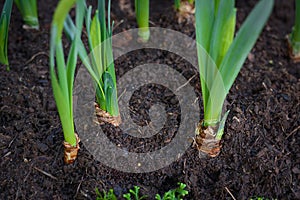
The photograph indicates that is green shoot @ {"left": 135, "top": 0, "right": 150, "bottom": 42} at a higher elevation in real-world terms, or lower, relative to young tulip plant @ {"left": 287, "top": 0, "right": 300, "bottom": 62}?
higher

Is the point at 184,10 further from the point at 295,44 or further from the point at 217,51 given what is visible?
the point at 217,51

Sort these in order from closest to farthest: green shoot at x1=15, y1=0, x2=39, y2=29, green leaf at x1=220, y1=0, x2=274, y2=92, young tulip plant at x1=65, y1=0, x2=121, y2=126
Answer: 1. green leaf at x1=220, y1=0, x2=274, y2=92
2. young tulip plant at x1=65, y1=0, x2=121, y2=126
3. green shoot at x1=15, y1=0, x2=39, y2=29

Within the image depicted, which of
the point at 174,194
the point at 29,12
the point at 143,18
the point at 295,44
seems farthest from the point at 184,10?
the point at 174,194

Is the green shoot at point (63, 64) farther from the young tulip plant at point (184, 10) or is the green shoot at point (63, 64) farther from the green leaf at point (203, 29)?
the young tulip plant at point (184, 10)

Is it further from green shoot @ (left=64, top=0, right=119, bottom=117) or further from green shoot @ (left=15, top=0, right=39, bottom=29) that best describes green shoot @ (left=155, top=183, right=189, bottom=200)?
green shoot @ (left=15, top=0, right=39, bottom=29)

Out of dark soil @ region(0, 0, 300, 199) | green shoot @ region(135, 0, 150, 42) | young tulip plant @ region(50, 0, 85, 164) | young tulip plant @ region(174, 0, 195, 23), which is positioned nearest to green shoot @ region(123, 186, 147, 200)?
dark soil @ region(0, 0, 300, 199)

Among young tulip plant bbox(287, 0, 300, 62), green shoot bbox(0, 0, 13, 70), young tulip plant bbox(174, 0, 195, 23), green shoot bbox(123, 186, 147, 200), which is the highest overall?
green shoot bbox(0, 0, 13, 70)

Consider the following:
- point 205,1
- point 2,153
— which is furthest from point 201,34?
point 2,153
